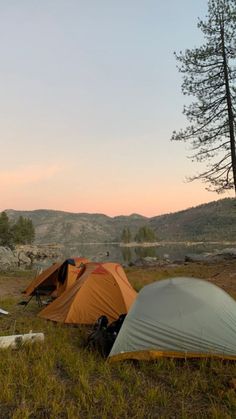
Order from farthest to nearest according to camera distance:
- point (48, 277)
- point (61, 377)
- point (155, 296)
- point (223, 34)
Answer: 1. point (223, 34)
2. point (48, 277)
3. point (155, 296)
4. point (61, 377)

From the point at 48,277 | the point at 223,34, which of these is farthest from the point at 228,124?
the point at 48,277

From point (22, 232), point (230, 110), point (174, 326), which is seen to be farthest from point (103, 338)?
point (22, 232)

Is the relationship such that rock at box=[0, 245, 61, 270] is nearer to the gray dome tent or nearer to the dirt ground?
the dirt ground

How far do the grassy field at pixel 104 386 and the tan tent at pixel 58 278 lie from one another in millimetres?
5367

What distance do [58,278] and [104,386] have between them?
8.19m

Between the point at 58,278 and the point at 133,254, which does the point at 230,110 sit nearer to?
the point at 58,278

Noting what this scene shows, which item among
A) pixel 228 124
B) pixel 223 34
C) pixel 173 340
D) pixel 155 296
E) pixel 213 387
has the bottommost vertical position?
pixel 213 387

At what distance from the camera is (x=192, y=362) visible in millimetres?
5867

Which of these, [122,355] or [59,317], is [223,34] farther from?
[122,355]

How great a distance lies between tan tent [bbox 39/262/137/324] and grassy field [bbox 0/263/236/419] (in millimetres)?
2160

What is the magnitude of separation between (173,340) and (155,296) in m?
0.95

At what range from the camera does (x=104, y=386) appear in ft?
16.3

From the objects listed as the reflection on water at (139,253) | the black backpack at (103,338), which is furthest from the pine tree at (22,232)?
the black backpack at (103,338)

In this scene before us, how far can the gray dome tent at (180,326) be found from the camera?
585 cm
